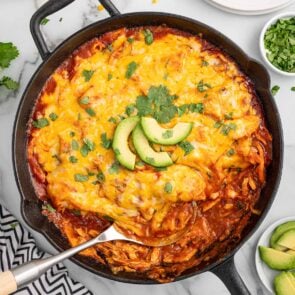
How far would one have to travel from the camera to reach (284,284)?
427 centimetres

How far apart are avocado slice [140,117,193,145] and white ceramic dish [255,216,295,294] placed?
1001 mm

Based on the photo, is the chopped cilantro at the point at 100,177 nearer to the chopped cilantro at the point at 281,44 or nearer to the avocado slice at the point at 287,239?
the avocado slice at the point at 287,239

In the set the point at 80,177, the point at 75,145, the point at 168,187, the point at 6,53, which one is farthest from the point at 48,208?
the point at 6,53

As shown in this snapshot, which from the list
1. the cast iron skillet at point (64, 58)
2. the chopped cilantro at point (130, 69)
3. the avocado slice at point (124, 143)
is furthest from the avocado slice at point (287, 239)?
the chopped cilantro at point (130, 69)

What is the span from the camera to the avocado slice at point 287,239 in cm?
424

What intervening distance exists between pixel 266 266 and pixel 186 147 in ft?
3.68

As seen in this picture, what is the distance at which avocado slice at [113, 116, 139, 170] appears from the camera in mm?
3738

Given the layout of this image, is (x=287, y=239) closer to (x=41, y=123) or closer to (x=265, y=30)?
(x=265, y=30)

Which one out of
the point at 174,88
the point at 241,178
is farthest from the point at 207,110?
the point at 241,178

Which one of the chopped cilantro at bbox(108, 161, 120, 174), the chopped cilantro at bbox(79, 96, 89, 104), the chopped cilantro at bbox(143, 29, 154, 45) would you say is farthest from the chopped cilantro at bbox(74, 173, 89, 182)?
the chopped cilantro at bbox(143, 29, 154, 45)

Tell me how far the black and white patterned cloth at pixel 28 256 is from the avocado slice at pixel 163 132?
1.27m

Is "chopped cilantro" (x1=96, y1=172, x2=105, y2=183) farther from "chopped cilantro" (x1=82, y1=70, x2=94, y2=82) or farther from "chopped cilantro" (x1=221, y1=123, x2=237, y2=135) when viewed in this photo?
"chopped cilantro" (x1=221, y1=123, x2=237, y2=135)

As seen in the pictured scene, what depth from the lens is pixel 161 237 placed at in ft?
13.1

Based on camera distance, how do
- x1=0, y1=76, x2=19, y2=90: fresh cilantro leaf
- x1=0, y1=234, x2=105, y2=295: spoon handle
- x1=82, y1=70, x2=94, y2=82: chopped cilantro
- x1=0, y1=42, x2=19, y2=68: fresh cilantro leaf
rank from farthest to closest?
x1=0, y1=76, x2=19, y2=90: fresh cilantro leaf → x1=0, y1=42, x2=19, y2=68: fresh cilantro leaf → x1=82, y1=70, x2=94, y2=82: chopped cilantro → x1=0, y1=234, x2=105, y2=295: spoon handle
